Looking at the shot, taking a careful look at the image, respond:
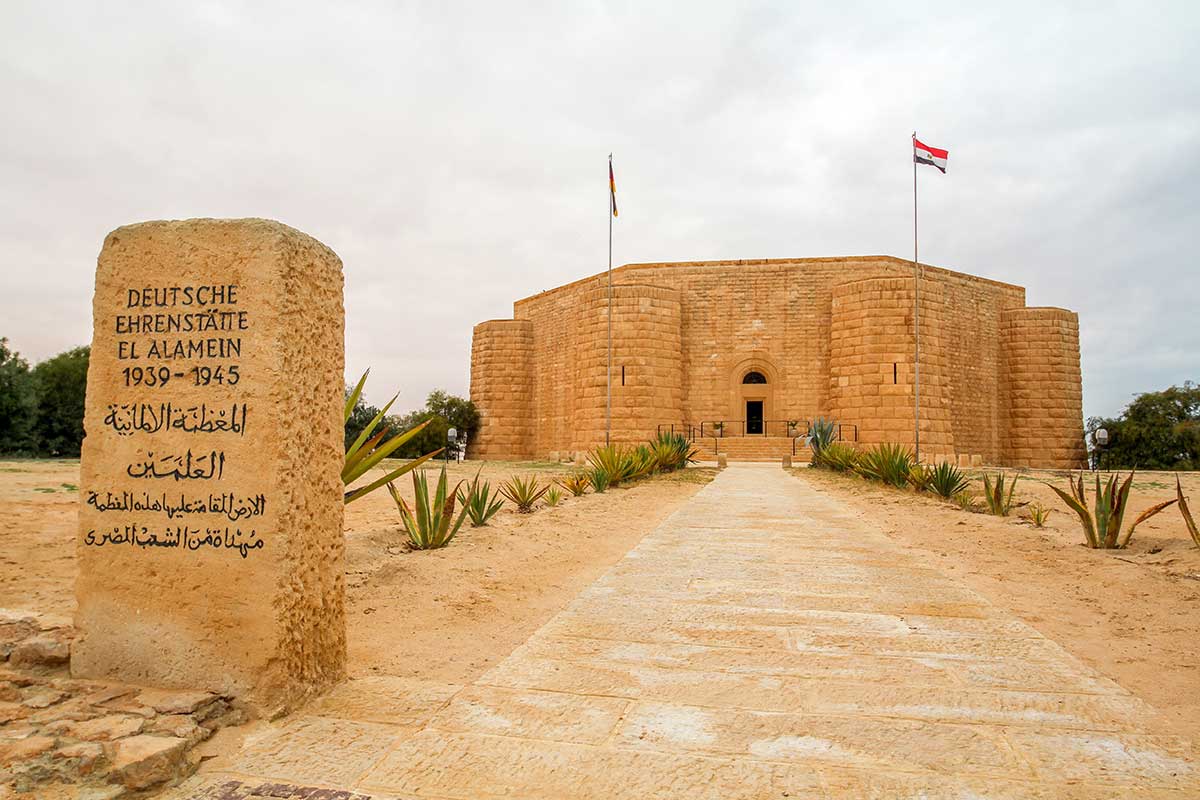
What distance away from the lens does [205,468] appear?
2.43 metres

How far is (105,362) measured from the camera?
99.2 inches

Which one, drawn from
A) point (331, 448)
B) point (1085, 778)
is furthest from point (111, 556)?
point (1085, 778)

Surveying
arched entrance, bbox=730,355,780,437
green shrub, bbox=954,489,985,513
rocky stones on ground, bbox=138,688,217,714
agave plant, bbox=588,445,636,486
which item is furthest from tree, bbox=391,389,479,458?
rocky stones on ground, bbox=138,688,217,714

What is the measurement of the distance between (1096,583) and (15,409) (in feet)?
81.2

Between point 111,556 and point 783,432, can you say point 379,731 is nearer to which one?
point 111,556

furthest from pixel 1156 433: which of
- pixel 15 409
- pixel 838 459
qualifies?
pixel 15 409

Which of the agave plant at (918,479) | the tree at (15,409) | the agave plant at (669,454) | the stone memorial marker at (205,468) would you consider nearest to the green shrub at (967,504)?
the agave plant at (918,479)

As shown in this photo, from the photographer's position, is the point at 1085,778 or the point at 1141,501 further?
the point at 1141,501

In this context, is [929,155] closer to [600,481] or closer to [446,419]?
[600,481]

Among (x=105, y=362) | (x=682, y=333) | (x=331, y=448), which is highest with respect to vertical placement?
(x=682, y=333)

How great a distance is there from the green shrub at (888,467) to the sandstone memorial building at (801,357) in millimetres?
8302

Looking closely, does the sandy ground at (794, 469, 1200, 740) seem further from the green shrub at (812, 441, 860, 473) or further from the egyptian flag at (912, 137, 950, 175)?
the egyptian flag at (912, 137, 950, 175)

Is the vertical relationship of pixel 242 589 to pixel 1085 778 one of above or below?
above

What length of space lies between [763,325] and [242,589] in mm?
22629
